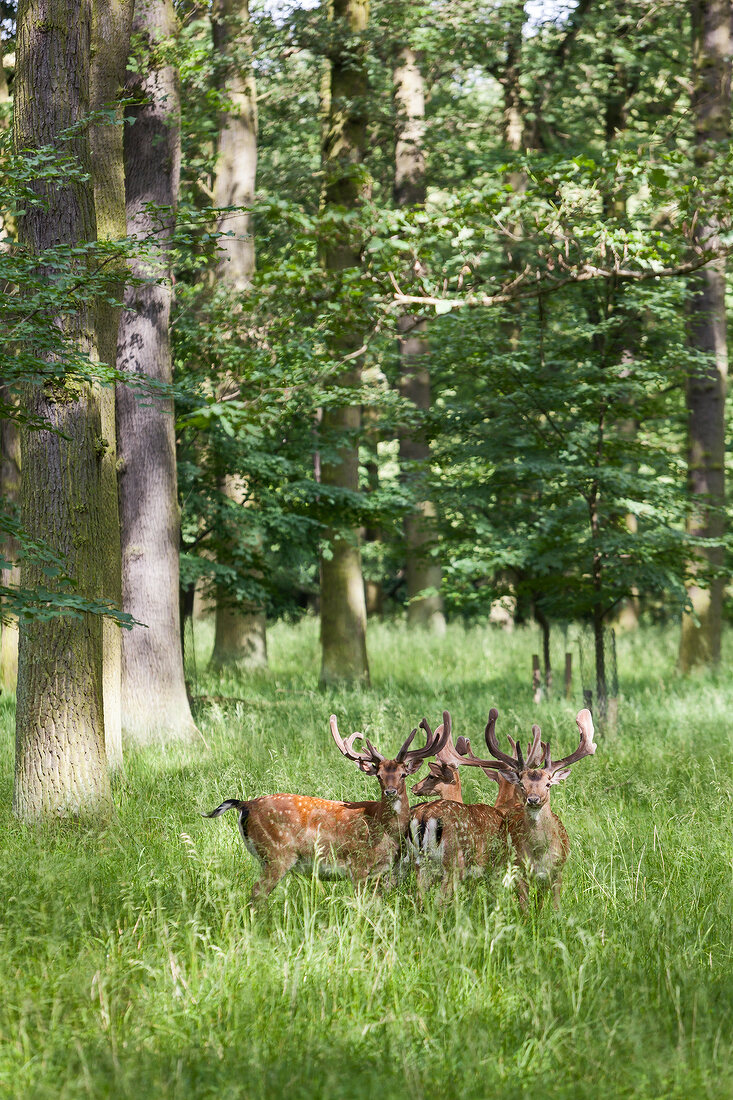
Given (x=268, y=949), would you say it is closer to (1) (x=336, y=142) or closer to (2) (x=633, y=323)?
(2) (x=633, y=323)

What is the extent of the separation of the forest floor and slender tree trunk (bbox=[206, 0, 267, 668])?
6.70 metres

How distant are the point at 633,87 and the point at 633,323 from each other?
34.0 feet

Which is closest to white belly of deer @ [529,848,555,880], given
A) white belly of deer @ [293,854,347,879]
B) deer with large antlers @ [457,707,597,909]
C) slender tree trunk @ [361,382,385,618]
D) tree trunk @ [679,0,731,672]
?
deer with large antlers @ [457,707,597,909]

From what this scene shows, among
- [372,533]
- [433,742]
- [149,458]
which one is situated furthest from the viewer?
[372,533]

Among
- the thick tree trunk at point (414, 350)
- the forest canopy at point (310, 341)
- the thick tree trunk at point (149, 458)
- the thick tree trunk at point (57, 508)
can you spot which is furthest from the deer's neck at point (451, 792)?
the thick tree trunk at point (414, 350)

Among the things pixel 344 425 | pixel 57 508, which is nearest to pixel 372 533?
pixel 344 425

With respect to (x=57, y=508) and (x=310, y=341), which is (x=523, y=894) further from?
(x=310, y=341)

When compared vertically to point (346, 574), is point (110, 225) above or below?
above

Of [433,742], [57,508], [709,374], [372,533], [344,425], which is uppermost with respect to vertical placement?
[709,374]

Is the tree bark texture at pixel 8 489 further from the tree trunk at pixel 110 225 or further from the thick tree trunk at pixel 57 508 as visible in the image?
the thick tree trunk at pixel 57 508

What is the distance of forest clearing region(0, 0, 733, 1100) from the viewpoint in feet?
13.2

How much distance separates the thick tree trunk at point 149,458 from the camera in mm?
9953

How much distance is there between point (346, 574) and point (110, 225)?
6.73 meters

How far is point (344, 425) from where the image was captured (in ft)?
45.1
